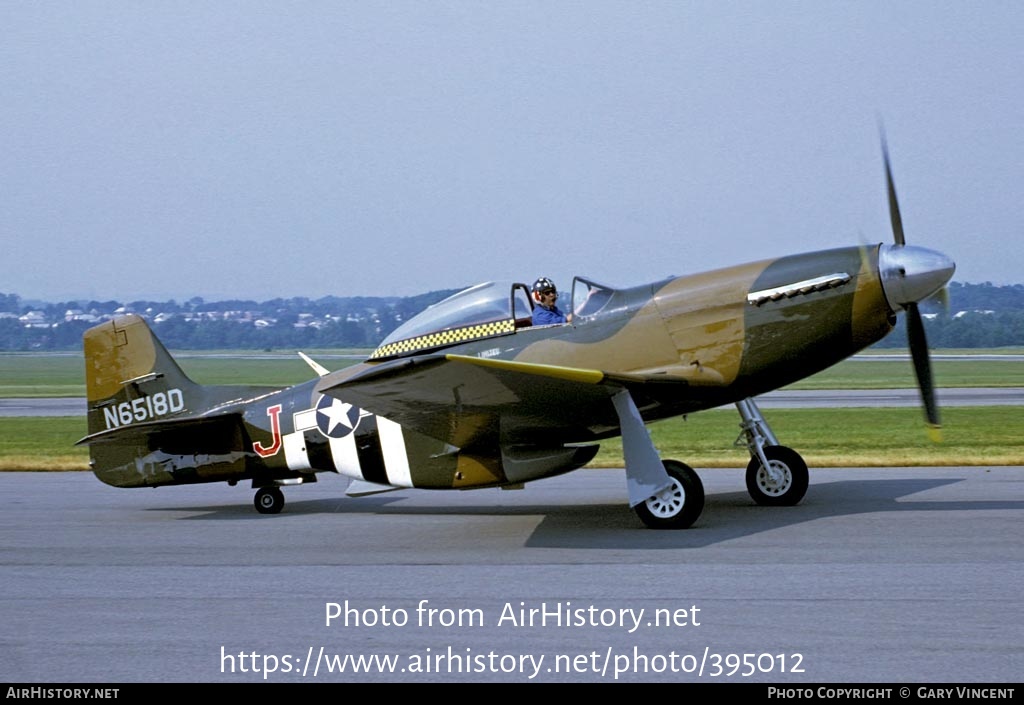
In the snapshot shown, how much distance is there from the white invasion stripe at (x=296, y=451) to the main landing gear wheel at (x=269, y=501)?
641 millimetres

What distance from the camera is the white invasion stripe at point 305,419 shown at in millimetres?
12141

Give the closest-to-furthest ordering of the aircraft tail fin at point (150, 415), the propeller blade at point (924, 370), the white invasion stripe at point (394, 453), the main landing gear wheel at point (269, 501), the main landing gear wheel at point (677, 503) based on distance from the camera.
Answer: the main landing gear wheel at point (677, 503)
the propeller blade at point (924, 370)
the white invasion stripe at point (394, 453)
the aircraft tail fin at point (150, 415)
the main landing gear wheel at point (269, 501)

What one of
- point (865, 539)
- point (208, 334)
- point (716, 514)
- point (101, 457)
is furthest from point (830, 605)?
point (208, 334)

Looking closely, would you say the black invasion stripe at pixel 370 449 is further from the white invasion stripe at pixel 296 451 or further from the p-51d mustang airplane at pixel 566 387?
the white invasion stripe at pixel 296 451

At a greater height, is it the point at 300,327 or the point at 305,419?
the point at 305,419

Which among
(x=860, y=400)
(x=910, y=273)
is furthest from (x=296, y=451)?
(x=860, y=400)

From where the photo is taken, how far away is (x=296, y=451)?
12242 millimetres

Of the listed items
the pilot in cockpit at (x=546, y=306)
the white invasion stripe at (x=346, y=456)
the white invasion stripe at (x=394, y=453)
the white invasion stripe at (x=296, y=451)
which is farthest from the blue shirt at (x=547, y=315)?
the white invasion stripe at (x=296, y=451)

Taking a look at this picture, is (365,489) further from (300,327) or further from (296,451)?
(300,327)

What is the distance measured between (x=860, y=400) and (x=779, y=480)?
24.5m

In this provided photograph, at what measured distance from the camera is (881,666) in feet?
19.1

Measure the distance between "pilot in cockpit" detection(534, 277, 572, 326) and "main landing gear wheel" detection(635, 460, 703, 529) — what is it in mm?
1841

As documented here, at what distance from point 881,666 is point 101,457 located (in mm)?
9383

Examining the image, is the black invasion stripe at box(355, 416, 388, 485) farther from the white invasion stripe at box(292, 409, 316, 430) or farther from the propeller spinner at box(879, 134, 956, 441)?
the propeller spinner at box(879, 134, 956, 441)
